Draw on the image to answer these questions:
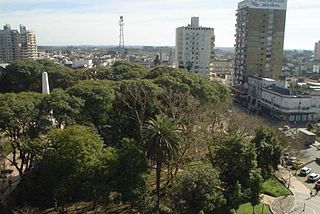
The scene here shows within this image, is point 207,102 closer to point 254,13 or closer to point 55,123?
point 55,123

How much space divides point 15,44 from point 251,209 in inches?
5198

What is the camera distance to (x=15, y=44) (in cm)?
13875

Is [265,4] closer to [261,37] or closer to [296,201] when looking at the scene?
[261,37]

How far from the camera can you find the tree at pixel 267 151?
99.5 feet

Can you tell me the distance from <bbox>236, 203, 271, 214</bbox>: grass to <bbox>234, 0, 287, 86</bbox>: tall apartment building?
5802cm

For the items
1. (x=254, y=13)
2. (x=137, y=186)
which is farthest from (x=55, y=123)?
(x=254, y=13)

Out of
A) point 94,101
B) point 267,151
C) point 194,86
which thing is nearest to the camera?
point 267,151

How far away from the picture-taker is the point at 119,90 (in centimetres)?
4000

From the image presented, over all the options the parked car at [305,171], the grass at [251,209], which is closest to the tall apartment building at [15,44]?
the parked car at [305,171]

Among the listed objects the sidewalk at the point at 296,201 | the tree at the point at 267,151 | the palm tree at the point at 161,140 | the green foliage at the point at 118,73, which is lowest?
the sidewalk at the point at 296,201

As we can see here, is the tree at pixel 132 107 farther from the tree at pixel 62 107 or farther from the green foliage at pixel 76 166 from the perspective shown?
the green foliage at pixel 76 166

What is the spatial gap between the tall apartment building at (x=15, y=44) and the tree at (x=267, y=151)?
420ft

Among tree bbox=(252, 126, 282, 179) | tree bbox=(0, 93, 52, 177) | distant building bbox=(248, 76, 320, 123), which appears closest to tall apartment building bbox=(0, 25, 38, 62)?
distant building bbox=(248, 76, 320, 123)

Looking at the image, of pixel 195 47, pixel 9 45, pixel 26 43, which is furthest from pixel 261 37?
pixel 9 45
